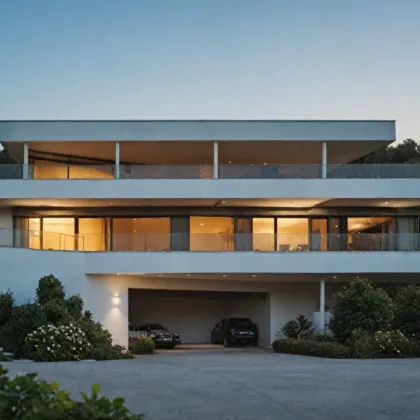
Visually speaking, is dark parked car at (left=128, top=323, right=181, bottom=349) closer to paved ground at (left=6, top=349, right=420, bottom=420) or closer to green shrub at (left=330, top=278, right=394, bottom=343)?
green shrub at (left=330, top=278, right=394, bottom=343)

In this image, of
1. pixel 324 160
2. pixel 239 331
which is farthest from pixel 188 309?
pixel 324 160

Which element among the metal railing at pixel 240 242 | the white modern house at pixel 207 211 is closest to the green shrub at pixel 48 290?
the white modern house at pixel 207 211

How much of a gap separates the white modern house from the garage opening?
208 inches

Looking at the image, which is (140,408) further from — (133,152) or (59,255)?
(133,152)

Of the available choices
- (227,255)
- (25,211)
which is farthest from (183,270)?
(25,211)

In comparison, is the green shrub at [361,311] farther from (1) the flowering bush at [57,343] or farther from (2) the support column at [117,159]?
(2) the support column at [117,159]

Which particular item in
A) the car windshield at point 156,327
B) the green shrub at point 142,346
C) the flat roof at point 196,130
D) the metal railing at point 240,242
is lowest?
the green shrub at point 142,346

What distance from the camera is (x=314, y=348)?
2684 cm

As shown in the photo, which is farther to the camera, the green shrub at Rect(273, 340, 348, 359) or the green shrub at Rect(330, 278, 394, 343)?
the green shrub at Rect(330, 278, 394, 343)

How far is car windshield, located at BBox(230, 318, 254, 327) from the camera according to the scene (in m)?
36.8

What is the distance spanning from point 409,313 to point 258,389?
14.4 m

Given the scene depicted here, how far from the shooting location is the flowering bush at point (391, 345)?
992 inches

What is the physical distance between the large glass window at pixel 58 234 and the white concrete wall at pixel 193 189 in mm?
1870

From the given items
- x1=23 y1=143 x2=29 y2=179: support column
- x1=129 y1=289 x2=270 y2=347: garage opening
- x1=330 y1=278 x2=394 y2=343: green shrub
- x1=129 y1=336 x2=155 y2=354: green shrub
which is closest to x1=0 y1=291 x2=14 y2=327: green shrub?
x1=129 y1=336 x2=155 y2=354: green shrub
